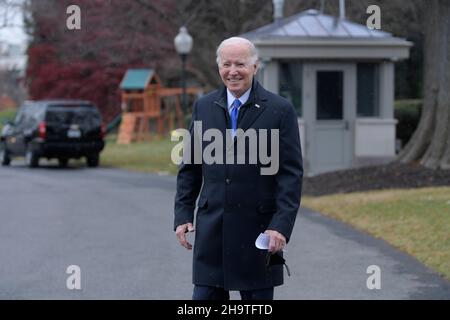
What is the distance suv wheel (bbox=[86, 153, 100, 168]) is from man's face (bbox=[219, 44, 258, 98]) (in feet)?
71.7

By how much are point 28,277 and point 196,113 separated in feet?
15.2

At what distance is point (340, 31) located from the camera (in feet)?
69.6

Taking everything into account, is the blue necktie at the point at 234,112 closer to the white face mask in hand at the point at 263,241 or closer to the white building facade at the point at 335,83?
the white face mask in hand at the point at 263,241

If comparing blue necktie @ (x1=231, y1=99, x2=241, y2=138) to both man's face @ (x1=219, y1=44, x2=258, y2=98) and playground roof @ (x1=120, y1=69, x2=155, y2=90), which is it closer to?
man's face @ (x1=219, y1=44, x2=258, y2=98)

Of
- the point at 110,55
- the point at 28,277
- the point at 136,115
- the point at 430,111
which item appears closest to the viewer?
the point at 28,277

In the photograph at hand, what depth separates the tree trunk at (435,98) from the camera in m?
17.9

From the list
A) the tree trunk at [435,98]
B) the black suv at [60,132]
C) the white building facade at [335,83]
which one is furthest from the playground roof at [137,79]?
the tree trunk at [435,98]

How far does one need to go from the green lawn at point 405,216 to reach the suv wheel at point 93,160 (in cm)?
1154

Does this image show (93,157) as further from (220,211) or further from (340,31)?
(220,211)

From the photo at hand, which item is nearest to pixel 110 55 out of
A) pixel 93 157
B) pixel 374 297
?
pixel 93 157

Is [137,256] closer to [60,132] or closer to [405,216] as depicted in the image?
[405,216]

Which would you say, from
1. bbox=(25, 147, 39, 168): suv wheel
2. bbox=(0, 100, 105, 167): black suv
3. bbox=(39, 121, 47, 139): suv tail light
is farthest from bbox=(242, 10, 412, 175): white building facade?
bbox=(25, 147, 39, 168): suv wheel

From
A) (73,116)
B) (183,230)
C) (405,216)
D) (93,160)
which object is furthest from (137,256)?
(93,160)

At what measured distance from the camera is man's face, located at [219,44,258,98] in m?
5.57
